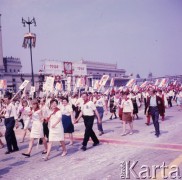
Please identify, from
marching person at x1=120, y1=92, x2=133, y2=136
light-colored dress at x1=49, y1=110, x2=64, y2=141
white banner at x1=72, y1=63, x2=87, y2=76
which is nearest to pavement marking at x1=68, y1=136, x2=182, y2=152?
marching person at x1=120, y1=92, x2=133, y2=136

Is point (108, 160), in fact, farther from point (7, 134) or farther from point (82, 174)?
point (7, 134)

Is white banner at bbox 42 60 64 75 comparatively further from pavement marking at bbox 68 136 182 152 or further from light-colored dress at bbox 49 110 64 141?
light-colored dress at bbox 49 110 64 141

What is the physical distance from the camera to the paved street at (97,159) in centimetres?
610

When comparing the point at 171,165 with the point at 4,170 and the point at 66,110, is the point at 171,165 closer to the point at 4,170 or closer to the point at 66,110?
the point at 4,170

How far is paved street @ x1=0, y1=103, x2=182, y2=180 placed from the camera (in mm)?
6098

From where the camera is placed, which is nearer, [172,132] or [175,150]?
[175,150]

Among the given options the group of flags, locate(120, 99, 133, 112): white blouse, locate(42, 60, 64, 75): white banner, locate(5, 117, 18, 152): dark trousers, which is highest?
locate(42, 60, 64, 75): white banner

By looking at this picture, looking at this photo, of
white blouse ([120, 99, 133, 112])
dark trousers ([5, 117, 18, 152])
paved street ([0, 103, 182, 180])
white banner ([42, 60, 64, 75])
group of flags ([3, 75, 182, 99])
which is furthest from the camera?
white banner ([42, 60, 64, 75])

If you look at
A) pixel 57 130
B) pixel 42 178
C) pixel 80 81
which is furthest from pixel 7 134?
pixel 80 81

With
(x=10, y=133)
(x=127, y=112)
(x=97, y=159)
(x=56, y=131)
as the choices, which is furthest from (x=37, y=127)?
(x=127, y=112)

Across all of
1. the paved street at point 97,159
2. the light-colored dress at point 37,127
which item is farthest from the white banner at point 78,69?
the light-colored dress at point 37,127

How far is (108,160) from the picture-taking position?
6.94 metres

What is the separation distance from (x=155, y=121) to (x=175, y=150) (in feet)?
7.65

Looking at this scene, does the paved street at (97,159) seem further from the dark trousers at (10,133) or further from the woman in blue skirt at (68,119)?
the woman in blue skirt at (68,119)
